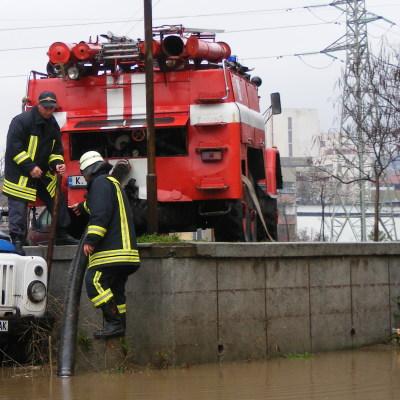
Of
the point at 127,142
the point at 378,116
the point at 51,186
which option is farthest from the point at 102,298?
the point at 378,116

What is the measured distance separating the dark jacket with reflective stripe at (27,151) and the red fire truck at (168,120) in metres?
3.08

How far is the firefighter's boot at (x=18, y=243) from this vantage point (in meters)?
10.6

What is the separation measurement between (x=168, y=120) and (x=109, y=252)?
469cm

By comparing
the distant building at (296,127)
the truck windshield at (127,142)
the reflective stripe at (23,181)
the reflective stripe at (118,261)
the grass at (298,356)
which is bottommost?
the grass at (298,356)

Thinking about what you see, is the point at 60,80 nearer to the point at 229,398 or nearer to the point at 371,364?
the point at 371,364

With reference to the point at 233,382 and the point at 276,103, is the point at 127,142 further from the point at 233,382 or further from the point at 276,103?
the point at 233,382

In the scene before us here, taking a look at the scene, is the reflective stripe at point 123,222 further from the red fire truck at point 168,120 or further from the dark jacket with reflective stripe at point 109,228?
the red fire truck at point 168,120

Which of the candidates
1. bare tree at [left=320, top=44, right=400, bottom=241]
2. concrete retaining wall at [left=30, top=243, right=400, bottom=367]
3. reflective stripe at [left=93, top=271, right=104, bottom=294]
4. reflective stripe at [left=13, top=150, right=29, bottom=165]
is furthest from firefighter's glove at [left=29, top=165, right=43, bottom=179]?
bare tree at [left=320, top=44, right=400, bottom=241]

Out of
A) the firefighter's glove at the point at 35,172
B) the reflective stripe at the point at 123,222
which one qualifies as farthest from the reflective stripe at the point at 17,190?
the reflective stripe at the point at 123,222

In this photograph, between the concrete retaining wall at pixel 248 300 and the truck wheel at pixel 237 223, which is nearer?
the concrete retaining wall at pixel 248 300

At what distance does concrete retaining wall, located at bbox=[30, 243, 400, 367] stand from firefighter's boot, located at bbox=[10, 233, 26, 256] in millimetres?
258

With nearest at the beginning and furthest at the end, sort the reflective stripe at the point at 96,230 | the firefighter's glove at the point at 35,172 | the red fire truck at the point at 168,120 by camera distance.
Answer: the reflective stripe at the point at 96,230 < the firefighter's glove at the point at 35,172 < the red fire truck at the point at 168,120

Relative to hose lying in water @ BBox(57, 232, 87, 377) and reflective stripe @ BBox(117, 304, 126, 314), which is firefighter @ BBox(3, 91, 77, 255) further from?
reflective stripe @ BBox(117, 304, 126, 314)

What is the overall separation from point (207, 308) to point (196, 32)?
583 cm
